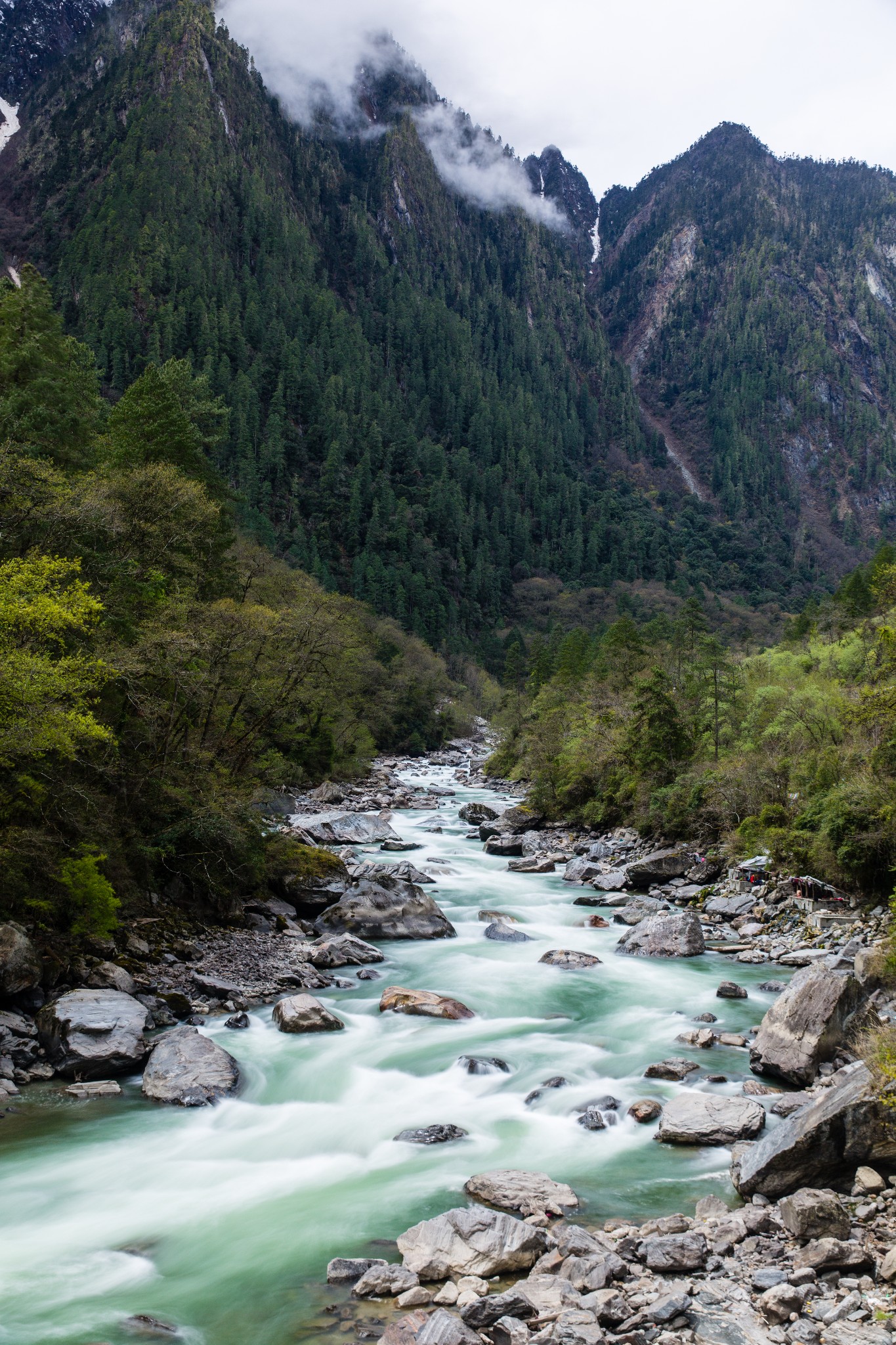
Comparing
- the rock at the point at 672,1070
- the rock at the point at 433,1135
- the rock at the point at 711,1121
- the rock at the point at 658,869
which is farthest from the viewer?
the rock at the point at 658,869

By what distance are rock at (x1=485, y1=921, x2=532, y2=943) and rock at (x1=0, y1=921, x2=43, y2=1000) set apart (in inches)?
491

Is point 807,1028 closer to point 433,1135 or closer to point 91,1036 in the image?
point 433,1135

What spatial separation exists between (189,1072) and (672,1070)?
26.6 ft

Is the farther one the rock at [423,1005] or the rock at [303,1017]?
the rock at [423,1005]

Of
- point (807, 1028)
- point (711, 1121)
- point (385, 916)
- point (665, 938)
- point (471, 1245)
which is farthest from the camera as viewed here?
point (385, 916)

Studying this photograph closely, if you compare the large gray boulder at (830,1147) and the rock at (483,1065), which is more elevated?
the large gray boulder at (830,1147)

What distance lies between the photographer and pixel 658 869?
30.0 m

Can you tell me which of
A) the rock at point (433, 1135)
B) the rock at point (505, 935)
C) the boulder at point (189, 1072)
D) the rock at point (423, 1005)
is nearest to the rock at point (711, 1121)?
the rock at point (433, 1135)

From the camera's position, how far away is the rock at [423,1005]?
1733cm

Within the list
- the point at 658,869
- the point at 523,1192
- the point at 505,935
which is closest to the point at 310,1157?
the point at 523,1192

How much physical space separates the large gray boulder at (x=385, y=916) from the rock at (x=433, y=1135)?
10.1 metres

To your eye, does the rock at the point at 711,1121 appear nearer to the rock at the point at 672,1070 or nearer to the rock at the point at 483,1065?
the rock at the point at 672,1070

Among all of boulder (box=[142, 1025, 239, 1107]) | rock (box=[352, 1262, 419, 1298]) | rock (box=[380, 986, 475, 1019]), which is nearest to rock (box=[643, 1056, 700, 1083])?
rock (box=[380, 986, 475, 1019])

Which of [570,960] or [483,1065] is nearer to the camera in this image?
[483,1065]
